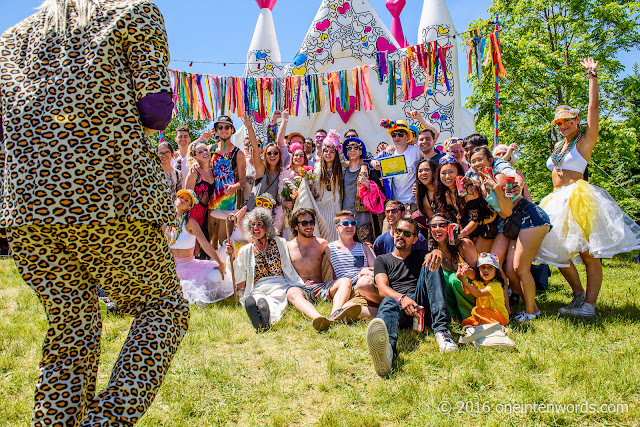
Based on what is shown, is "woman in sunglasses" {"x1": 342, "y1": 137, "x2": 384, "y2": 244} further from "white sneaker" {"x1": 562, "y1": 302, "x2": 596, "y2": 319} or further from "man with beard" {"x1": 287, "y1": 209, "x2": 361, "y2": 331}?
"white sneaker" {"x1": 562, "y1": 302, "x2": 596, "y2": 319}

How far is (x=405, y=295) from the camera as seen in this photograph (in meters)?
3.70

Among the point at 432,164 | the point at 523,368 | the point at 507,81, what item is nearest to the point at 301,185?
the point at 432,164

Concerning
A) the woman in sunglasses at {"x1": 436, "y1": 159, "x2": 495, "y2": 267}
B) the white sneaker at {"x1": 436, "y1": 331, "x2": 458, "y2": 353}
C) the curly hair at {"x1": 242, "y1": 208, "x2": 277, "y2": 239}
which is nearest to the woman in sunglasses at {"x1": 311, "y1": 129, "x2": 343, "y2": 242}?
the curly hair at {"x1": 242, "y1": 208, "x2": 277, "y2": 239}

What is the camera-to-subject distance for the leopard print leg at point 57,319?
5.41ft

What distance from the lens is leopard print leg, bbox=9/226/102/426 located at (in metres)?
1.65

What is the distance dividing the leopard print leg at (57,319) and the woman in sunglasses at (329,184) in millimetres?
4102

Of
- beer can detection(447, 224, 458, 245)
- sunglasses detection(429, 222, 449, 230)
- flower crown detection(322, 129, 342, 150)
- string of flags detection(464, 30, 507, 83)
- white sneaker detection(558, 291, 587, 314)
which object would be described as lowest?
white sneaker detection(558, 291, 587, 314)

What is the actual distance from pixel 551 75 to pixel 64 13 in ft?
44.7

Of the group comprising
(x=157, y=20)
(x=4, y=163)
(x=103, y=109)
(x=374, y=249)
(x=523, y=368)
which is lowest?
(x=523, y=368)

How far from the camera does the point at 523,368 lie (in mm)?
2785

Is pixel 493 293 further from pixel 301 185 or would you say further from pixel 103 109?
pixel 103 109

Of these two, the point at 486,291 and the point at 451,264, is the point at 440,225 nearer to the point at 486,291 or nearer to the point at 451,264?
the point at 451,264

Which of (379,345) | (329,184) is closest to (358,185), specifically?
(329,184)

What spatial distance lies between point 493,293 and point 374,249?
4.33ft
